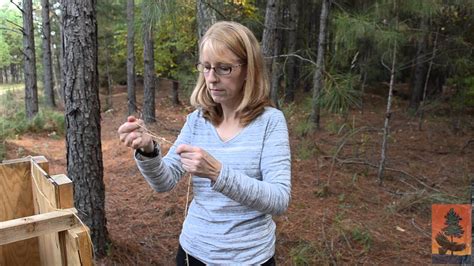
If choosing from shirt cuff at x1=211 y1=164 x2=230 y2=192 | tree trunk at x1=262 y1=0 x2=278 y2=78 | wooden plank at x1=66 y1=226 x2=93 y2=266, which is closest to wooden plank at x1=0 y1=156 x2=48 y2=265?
wooden plank at x1=66 y1=226 x2=93 y2=266

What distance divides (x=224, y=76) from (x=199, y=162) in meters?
0.38

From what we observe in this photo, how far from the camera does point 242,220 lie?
137 cm

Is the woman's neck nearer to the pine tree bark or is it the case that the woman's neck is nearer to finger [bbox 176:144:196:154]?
finger [bbox 176:144:196:154]

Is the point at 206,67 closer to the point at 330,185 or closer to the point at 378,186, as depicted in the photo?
the point at 330,185

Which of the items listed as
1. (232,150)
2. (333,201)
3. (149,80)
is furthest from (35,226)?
(149,80)

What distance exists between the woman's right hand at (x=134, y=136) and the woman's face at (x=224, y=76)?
30 cm

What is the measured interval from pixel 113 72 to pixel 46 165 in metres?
19.6

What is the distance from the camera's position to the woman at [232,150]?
1305mm

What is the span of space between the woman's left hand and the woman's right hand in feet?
0.69

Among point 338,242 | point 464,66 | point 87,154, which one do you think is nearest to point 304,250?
point 338,242

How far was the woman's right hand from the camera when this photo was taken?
1.26 metres

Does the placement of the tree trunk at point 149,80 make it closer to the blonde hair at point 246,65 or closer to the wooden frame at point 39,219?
the wooden frame at point 39,219

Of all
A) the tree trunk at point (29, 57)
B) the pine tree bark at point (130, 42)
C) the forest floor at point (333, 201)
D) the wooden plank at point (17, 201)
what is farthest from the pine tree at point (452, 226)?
the tree trunk at point (29, 57)

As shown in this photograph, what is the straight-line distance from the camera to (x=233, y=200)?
1.29 m
